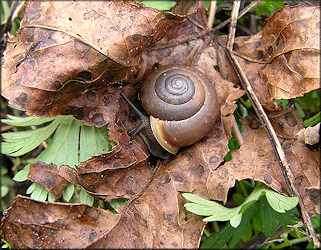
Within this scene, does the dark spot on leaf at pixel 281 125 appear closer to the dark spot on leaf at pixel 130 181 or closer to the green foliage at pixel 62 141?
the dark spot on leaf at pixel 130 181

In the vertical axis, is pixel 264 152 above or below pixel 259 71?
below

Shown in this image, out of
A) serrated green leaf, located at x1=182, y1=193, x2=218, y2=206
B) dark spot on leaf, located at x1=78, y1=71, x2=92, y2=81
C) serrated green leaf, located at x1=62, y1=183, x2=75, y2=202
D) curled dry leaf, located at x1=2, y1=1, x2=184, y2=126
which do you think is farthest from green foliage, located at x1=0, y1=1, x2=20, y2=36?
serrated green leaf, located at x1=182, y1=193, x2=218, y2=206

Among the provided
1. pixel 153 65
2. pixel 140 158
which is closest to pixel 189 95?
pixel 153 65

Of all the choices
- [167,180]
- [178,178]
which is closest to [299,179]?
[178,178]

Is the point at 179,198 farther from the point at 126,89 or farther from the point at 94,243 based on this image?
the point at 126,89

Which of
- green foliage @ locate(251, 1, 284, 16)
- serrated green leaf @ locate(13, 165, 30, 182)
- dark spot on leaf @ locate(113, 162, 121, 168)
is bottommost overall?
dark spot on leaf @ locate(113, 162, 121, 168)

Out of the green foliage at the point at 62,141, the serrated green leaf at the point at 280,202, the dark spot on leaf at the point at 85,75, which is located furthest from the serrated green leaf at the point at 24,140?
the serrated green leaf at the point at 280,202

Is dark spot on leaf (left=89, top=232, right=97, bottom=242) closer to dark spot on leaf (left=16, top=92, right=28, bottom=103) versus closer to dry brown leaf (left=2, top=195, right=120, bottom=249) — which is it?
dry brown leaf (left=2, top=195, right=120, bottom=249)
